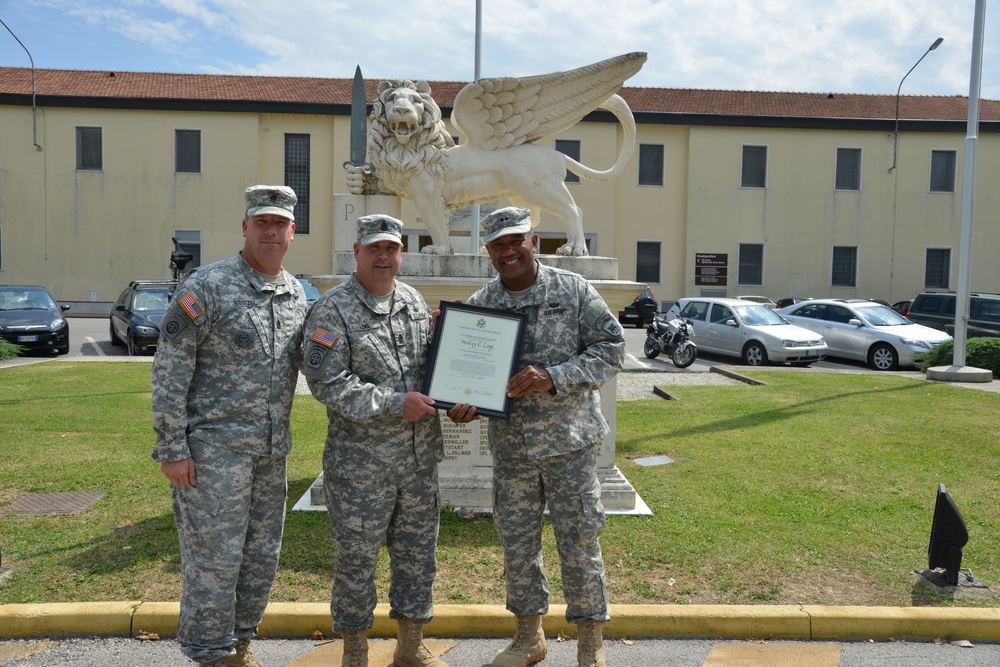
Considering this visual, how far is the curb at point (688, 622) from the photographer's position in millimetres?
3908

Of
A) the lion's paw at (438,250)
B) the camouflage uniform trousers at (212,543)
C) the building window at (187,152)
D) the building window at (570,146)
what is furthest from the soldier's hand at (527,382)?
the building window at (187,152)

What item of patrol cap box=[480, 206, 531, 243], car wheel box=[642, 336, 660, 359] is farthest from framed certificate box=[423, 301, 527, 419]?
car wheel box=[642, 336, 660, 359]

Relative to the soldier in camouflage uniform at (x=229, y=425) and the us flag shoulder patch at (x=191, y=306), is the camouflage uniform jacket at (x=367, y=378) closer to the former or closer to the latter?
the soldier in camouflage uniform at (x=229, y=425)

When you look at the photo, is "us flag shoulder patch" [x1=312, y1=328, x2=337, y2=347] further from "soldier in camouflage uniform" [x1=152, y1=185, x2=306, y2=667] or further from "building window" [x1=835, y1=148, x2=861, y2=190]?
"building window" [x1=835, y1=148, x2=861, y2=190]

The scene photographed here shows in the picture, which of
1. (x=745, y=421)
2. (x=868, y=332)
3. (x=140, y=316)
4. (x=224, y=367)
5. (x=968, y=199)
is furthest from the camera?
(x=868, y=332)

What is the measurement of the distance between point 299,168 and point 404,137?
2457 cm

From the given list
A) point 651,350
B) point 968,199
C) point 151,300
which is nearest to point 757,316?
point 651,350

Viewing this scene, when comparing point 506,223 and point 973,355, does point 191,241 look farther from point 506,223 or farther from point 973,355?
point 506,223

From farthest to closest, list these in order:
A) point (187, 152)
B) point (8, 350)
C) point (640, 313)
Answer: point (187, 152)
point (640, 313)
point (8, 350)

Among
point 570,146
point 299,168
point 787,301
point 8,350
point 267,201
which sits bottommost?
point 8,350

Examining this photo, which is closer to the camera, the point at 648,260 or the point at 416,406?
the point at 416,406

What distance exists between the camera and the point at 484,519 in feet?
17.7

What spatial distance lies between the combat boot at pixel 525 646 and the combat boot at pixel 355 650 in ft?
1.97

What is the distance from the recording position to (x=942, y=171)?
2938 centimetres
